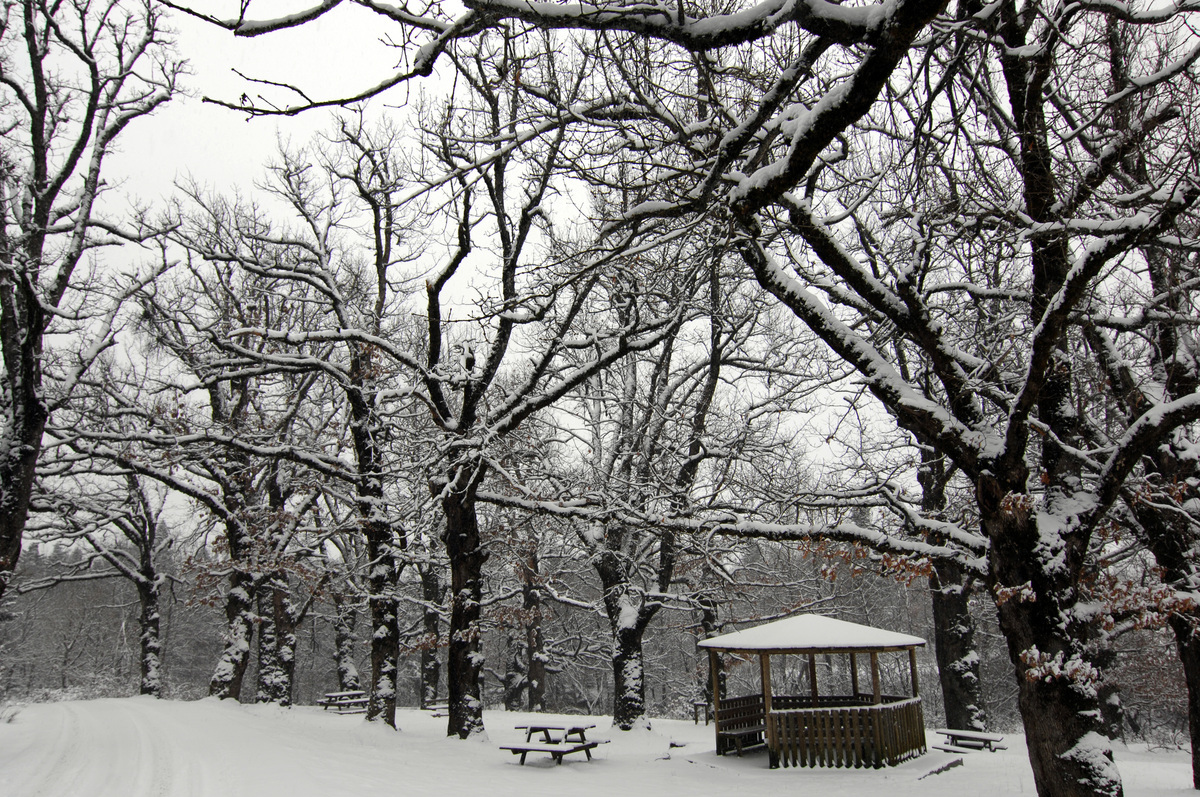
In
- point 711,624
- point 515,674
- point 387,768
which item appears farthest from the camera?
point 515,674

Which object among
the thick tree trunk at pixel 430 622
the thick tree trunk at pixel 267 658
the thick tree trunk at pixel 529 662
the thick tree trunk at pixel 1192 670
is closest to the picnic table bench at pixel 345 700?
the thick tree trunk at pixel 267 658

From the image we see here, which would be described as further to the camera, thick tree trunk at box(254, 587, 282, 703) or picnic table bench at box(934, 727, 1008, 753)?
thick tree trunk at box(254, 587, 282, 703)

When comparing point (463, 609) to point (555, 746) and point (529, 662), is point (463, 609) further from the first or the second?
point (529, 662)

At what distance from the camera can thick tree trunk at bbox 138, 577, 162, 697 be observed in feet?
78.7

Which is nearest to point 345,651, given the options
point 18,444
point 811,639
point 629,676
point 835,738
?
point 629,676

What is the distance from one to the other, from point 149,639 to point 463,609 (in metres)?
17.0

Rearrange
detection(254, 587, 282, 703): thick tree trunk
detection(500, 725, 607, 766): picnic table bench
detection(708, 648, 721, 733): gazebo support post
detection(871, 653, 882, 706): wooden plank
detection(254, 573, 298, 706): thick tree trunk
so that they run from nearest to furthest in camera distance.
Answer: detection(500, 725, 607, 766): picnic table bench
detection(871, 653, 882, 706): wooden plank
detection(708, 648, 721, 733): gazebo support post
detection(254, 573, 298, 706): thick tree trunk
detection(254, 587, 282, 703): thick tree trunk

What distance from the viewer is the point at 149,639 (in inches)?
942

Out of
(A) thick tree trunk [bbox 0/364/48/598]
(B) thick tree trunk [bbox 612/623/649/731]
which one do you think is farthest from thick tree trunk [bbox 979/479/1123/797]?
(A) thick tree trunk [bbox 0/364/48/598]

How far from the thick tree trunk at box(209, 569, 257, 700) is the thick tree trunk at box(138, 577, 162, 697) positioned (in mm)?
5392

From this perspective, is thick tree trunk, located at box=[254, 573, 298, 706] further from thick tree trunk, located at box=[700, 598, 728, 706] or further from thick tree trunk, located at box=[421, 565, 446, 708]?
thick tree trunk, located at box=[700, 598, 728, 706]

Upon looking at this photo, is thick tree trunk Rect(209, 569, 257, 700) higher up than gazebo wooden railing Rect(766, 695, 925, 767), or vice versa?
thick tree trunk Rect(209, 569, 257, 700)

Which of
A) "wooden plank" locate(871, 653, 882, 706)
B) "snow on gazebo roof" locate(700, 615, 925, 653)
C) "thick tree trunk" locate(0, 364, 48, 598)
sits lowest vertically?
"wooden plank" locate(871, 653, 882, 706)

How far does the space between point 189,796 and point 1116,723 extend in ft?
64.8
